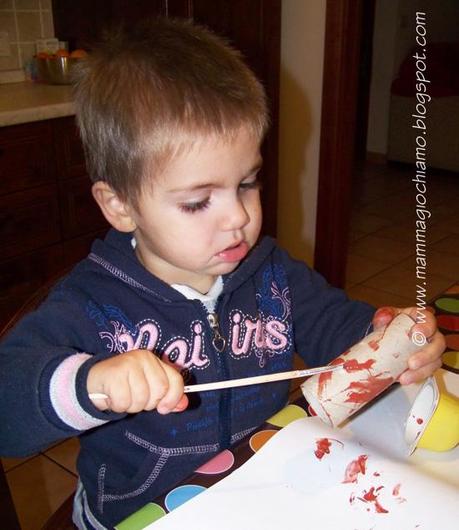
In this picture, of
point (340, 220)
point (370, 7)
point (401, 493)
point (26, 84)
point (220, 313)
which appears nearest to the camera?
point (401, 493)

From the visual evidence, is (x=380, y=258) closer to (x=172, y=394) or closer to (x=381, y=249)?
(x=381, y=249)

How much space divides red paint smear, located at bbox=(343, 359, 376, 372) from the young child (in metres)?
0.08

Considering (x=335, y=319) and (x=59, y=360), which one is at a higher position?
(x=59, y=360)

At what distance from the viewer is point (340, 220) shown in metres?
2.41

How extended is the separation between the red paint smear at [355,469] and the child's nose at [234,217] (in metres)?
0.27

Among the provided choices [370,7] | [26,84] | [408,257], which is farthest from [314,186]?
[370,7]

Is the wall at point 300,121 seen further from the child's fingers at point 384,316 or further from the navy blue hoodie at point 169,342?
the child's fingers at point 384,316

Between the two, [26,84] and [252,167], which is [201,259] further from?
[26,84]

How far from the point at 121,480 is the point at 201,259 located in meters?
0.29

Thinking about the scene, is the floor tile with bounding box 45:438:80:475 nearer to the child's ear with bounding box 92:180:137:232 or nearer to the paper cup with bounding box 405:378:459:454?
the child's ear with bounding box 92:180:137:232

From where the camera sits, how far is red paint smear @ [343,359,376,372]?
0.63m

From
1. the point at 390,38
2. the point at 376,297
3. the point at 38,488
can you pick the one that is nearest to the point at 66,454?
the point at 38,488

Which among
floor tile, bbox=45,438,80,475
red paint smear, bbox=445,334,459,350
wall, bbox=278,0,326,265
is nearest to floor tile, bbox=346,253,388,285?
wall, bbox=278,0,326,265

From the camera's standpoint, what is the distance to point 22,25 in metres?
2.16
